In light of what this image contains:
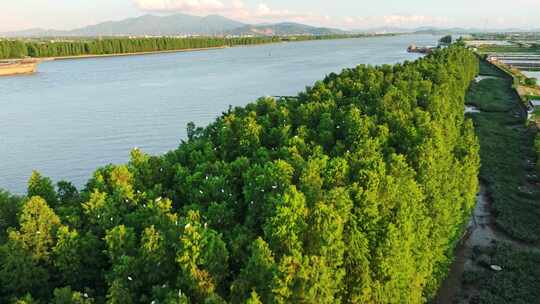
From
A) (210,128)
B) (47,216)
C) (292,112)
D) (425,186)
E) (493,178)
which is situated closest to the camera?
(47,216)

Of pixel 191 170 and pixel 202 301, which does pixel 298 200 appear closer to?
pixel 202 301

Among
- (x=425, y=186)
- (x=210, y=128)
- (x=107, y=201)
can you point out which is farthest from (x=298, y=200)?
(x=210, y=128)

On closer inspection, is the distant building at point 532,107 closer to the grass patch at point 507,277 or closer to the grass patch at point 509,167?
the grass patch at point 509,167

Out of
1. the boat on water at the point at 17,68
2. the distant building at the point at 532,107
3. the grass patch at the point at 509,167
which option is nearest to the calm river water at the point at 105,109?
the boat on water at the point at 17,68

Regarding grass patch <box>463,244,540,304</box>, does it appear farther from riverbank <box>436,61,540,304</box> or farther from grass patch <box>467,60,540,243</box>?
grass patch <box>467,60,540,243</box>

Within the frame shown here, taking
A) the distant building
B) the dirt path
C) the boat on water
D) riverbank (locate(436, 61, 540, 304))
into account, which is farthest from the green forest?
the boat on water

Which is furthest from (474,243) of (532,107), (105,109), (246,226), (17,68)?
(17,68)
